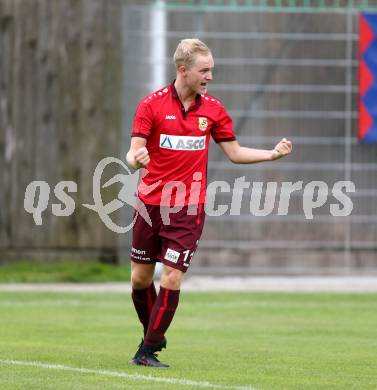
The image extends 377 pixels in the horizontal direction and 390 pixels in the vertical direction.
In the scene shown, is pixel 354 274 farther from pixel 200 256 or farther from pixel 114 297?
pixel 114 297

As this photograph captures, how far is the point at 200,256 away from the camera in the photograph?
1481cm

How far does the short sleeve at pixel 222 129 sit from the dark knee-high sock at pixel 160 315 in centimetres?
101

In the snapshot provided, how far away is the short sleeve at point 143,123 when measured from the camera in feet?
24.2

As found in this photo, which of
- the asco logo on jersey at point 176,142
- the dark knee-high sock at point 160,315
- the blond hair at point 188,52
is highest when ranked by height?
the blond hair at point 188,52

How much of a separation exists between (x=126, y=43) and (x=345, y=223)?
10.8ft

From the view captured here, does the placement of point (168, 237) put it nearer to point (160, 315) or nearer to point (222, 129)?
point (160, 315)

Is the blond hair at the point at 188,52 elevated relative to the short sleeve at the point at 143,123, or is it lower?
elevated

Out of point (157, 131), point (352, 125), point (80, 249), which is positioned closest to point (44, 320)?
point (157, 131)

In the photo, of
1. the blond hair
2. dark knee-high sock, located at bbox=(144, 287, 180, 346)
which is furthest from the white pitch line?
the blond hair

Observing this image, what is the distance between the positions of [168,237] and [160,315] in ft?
1.48

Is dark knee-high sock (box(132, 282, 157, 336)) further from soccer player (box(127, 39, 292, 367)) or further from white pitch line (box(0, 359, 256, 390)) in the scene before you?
white pitch line (box(0, 359, 256, 390))

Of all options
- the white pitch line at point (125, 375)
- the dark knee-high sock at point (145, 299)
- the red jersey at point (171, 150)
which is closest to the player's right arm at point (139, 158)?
the red jersey at point (171, 150)

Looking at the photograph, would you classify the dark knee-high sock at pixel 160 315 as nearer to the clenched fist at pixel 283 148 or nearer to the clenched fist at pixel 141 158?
the clenched fist at pixel 141 158

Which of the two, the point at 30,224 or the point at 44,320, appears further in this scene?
the point at 30,224
